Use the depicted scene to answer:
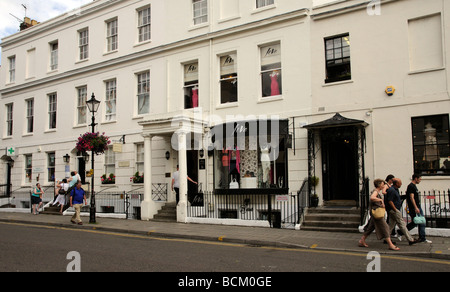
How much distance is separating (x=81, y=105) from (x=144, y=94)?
188 inches

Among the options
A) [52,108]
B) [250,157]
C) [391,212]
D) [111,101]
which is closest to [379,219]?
[391,212]

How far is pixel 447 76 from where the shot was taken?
40.3ft

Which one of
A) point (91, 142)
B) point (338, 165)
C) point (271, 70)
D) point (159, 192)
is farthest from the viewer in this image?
point (159, 192)

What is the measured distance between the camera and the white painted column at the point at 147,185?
16672 mm

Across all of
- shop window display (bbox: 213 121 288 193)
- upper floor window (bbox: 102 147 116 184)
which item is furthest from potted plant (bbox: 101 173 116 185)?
shop window display (bbox: 213 121 288 193)

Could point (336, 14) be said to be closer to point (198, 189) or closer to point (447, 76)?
point (447, 76)

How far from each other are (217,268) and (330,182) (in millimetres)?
7847

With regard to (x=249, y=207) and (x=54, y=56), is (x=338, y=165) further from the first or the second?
(x=54, y=56)

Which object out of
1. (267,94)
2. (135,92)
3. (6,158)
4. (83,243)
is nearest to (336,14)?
(267,94)

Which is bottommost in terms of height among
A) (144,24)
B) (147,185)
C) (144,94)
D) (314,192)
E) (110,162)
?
(314,192)

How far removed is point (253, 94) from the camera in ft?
52.2

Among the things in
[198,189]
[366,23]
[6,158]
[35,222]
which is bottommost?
[35,222]

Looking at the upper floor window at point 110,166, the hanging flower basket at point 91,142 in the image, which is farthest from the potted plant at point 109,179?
the hanging flower basket at point 91,142
